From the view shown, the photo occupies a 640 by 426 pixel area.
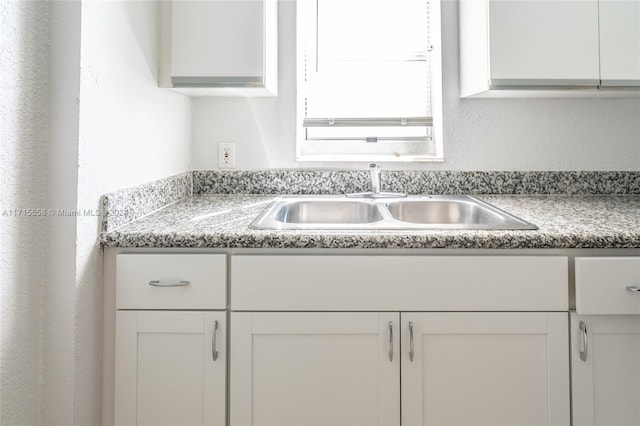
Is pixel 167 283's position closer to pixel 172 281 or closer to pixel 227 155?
pixel 172 281

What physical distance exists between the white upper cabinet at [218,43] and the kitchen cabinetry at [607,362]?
44.3 inches

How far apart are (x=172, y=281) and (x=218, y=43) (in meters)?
0.82

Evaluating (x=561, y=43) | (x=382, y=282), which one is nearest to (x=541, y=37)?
(x=561, y=43)

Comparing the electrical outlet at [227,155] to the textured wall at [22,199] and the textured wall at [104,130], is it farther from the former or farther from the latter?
the textured wall at [22,199]

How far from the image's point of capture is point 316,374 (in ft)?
3.67

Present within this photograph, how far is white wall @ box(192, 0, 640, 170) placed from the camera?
186 cm

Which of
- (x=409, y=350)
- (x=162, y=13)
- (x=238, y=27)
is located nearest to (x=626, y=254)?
(x=409, y=350)

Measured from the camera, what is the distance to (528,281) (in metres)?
1.11

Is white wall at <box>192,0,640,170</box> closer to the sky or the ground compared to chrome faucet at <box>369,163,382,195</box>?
closer to the sky

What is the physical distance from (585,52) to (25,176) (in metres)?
1.66

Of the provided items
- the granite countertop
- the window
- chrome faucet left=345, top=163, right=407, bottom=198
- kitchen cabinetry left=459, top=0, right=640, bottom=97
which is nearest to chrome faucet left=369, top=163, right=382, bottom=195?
chrome faucet left=345, top=163, right=407, bottom=198

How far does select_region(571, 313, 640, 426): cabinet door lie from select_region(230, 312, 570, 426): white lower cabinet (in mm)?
57

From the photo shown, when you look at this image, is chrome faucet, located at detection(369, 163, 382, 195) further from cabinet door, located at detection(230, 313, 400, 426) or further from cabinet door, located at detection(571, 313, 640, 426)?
cabinet door, located at detection(571, 313, 640, 426)

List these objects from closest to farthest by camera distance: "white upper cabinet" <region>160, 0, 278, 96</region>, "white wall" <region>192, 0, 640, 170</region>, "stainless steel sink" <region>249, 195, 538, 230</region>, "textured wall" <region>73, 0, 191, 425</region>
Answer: "textured wall" <region>73, 0, 191, 425</region>, "white upper cabinet" <region>160, 0, 278, 96</region>, "stainless steel sink" <region>249, 195, 538, 230</region>, "white wall" <region>192, 0, 640, 170</region>
